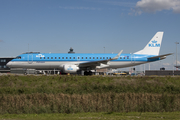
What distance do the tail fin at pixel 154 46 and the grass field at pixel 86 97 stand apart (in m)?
13.6

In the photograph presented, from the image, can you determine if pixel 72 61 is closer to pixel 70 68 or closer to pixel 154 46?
pixel 70 68

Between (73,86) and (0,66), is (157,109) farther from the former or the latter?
(0,66)

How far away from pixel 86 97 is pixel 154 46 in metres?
27.4

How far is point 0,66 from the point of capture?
8794cm

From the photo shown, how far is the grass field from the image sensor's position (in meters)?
16.7

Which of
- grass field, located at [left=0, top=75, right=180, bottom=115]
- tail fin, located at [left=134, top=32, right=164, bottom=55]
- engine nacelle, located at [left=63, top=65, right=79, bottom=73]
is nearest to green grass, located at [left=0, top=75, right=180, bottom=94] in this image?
grass field, located at [left=0, top=75, right=180, bottom=115]

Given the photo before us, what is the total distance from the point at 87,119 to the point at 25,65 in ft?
94.7

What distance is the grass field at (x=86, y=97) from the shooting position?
16672mm

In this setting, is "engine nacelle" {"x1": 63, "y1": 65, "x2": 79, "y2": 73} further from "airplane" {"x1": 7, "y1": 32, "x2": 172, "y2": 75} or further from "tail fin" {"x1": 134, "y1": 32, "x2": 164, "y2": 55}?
"tail fin" {"x1": 134, "y1": 32, "x2": 164, "y2": 55}

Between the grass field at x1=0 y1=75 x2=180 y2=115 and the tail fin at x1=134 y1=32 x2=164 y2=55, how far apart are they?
13605mm

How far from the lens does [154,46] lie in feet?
138

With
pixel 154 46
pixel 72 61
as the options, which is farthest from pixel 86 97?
pixel 154 46

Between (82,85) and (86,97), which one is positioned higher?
(82,85)

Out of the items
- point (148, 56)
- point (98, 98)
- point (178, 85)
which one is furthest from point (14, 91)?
point (148, 56)
